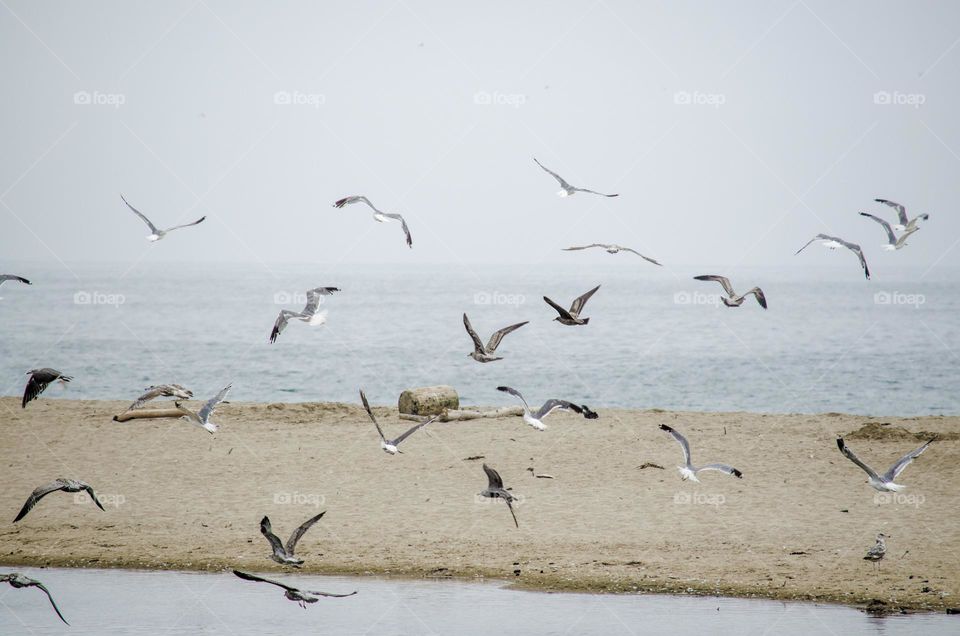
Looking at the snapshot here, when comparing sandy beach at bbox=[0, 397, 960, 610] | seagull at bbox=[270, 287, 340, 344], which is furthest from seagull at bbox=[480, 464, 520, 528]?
seagull at bbox=[270, 287, 340, 344]

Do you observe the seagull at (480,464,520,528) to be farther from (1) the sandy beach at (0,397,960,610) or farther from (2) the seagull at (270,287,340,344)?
(2) the seagull at (270,287,340,344)

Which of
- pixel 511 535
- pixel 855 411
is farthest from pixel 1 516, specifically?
pixel 855 411

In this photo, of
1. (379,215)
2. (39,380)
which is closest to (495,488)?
(379,215)

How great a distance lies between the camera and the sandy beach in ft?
56.5

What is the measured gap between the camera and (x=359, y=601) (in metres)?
16.0

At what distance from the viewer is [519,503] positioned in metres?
20.7

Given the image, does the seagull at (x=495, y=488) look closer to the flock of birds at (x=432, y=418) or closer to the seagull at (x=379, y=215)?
the flock of birds at (x=432, y=418)

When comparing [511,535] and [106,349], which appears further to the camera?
[106,349]

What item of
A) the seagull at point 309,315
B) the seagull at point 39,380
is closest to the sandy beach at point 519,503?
the seagull at point 39,380

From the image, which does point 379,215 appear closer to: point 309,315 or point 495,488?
point 309,315

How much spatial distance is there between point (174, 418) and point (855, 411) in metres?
30.3

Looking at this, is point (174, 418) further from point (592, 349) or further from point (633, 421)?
point (592, 349)

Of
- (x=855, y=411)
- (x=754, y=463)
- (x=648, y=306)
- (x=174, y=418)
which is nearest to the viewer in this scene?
(x=754, y=463)

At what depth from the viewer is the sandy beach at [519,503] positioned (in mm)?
17234
